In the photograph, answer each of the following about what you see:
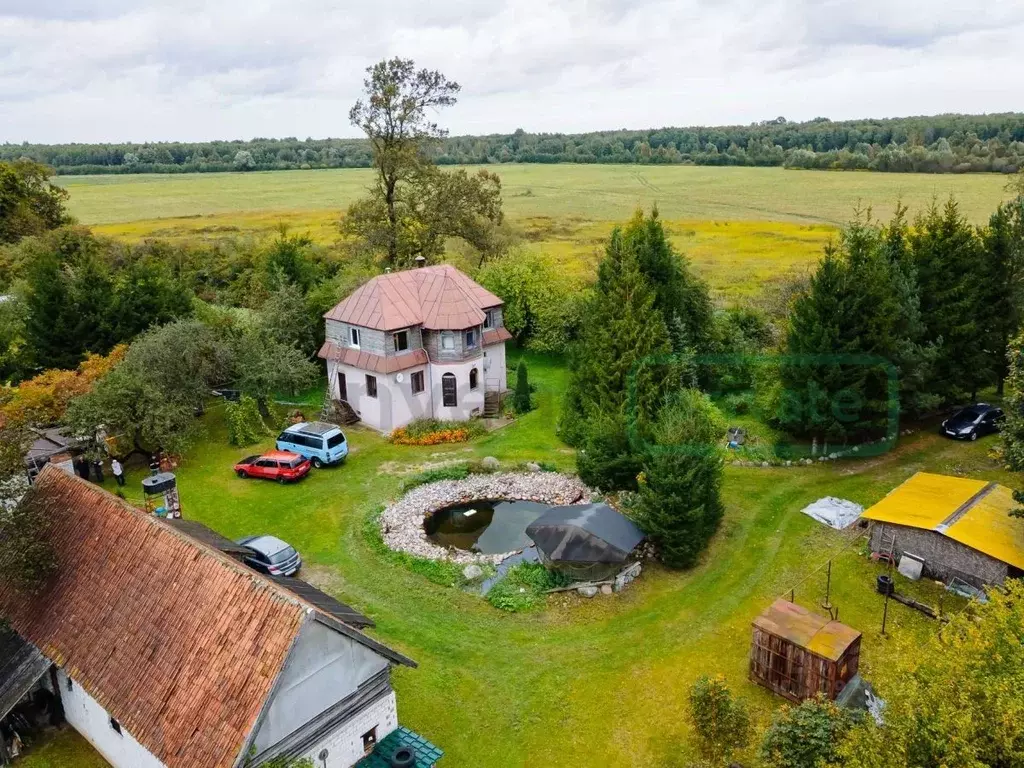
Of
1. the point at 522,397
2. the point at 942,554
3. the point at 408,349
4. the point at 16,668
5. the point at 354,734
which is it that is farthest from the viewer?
the point at 522,397

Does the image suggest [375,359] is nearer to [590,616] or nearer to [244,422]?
[244,422]

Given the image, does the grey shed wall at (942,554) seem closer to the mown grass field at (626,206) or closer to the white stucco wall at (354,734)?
the white stucco wall at (354,734)

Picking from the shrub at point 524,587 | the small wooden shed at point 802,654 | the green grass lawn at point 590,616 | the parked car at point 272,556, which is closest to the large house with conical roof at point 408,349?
the green grass lawn at point 590,616

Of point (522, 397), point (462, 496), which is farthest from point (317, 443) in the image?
point (522, 397)

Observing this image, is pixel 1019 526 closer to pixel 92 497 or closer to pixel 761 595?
pixel 761 595

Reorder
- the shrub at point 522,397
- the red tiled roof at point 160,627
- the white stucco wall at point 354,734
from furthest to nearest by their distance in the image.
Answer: the shrub at point 522,397 → the white stucco wall at point 354,734 → the red tiled roof at point 160,627

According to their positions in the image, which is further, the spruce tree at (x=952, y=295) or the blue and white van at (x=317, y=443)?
the spruce tree at (x=952, y=295)
